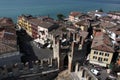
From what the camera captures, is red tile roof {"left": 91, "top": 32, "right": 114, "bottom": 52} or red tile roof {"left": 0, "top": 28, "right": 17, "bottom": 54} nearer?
red tile roof {"left": 0, "top": 28, "right": 17, "bottom": 54}

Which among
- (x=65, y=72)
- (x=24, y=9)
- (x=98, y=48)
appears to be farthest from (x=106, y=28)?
(x=24, y=9)

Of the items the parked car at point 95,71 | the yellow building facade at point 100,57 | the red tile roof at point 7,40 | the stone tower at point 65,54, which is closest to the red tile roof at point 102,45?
the yellow building facade at point 100,57

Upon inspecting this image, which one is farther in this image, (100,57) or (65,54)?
(100,57)

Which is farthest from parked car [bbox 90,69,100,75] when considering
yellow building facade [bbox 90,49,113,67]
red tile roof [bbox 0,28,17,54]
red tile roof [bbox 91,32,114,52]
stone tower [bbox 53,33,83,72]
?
red tile roof [bbox 0,28,17,54]

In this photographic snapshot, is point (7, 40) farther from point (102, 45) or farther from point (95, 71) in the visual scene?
point (102, 45)

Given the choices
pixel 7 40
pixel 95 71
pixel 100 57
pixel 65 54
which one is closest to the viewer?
pixel 95 71

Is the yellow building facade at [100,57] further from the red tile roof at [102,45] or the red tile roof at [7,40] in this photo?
the red tile roof at [7,40]

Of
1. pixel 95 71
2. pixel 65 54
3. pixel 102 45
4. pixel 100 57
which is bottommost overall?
pixel 95 71

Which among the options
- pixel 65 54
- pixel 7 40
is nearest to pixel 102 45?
pixel 65 54

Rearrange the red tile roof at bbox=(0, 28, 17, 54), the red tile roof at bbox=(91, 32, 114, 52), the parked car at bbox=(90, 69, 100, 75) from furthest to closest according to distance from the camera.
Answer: the red tile roof at bbox=(91, 32, 114, 52) → the red tile roof at bbox=(0, 28, 17, 54) → the parked car at bbox=(90, 69, 100, 75)

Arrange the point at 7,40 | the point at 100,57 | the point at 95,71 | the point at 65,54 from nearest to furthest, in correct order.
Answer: the point at 95,71, the point at 65,54, the point at 7,40, the point at 100,57

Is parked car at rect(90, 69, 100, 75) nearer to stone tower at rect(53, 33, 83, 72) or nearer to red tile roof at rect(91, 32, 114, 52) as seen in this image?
stone tower at rect(53, 33, 83, 72)
